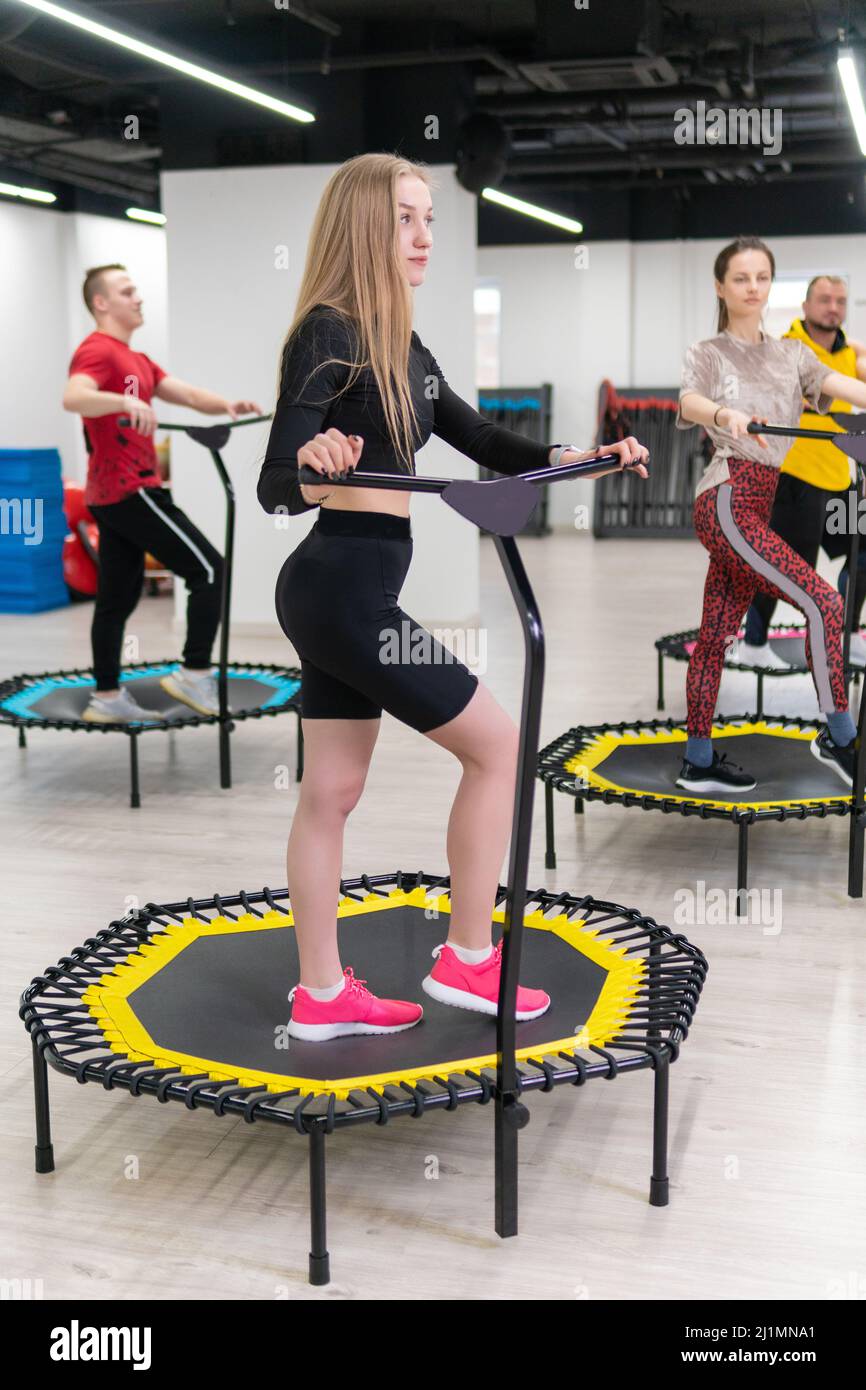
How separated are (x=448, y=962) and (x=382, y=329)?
105 centimetres

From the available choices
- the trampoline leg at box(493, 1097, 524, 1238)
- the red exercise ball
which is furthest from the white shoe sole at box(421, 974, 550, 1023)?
the red exercise ball

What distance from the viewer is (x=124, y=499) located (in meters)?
4.88

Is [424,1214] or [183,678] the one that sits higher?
[183,678]

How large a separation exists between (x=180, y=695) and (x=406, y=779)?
907 mm

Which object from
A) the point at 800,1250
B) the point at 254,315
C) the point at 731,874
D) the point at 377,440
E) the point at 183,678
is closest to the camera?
the point at 800,1250

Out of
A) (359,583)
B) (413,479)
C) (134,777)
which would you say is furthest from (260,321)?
(413,479)

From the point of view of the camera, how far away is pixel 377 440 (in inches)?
89.7

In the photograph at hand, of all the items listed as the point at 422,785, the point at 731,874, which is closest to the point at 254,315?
the point at 422,785

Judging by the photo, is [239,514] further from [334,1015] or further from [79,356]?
[334,1015]

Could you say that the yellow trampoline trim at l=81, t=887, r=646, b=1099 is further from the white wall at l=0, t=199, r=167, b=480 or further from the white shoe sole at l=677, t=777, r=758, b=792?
the white wall at l=0, t=199, r=167, b=480

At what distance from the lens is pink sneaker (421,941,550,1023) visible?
2463mm

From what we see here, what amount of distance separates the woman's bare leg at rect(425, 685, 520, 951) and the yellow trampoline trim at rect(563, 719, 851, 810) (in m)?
1.36

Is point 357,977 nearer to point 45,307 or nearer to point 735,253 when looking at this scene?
point 735,253

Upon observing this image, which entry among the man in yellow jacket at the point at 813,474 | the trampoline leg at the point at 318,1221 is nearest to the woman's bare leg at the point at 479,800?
the trampoline leg at the point at 318,1221
